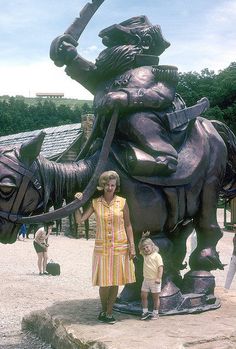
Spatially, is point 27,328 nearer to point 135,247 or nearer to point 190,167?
point 135,247

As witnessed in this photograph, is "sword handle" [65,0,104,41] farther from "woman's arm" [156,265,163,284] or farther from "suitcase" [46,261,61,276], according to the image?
"suitcase" [46,261,61,276]

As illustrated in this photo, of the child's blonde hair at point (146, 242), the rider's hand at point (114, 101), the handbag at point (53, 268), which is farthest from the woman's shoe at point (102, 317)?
the handbag at point (53, 268)

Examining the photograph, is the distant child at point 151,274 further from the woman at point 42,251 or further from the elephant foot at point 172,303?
the woman at point 42,251

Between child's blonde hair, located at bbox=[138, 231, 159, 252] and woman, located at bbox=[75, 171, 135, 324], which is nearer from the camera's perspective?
woman, located at bbox=[75, 171, 135, 324]

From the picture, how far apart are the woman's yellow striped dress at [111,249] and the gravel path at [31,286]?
3.57 ft

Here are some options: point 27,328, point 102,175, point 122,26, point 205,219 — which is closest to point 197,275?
point 205,219

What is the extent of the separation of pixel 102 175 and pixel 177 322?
1297 millimetres

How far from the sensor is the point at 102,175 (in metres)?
4.16

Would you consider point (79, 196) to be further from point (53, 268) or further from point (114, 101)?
point (53, 268)

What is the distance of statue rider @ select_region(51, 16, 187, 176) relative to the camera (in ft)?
14.5

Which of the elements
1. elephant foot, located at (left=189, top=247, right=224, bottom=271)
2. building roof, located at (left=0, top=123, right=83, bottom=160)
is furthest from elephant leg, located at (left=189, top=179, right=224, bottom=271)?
building roof, located at (left=0, top=123, right=83, bottom=160)

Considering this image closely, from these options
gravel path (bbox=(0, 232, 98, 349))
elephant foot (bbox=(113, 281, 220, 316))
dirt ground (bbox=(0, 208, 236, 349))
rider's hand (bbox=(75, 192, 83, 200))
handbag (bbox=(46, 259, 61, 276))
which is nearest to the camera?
dirt ground (bbox=(0, 208, 236, 349))

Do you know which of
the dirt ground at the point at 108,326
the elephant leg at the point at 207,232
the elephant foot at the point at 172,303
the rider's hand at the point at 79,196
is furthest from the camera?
the elephant leg at the point at 207,232

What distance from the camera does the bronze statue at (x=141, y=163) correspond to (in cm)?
428
